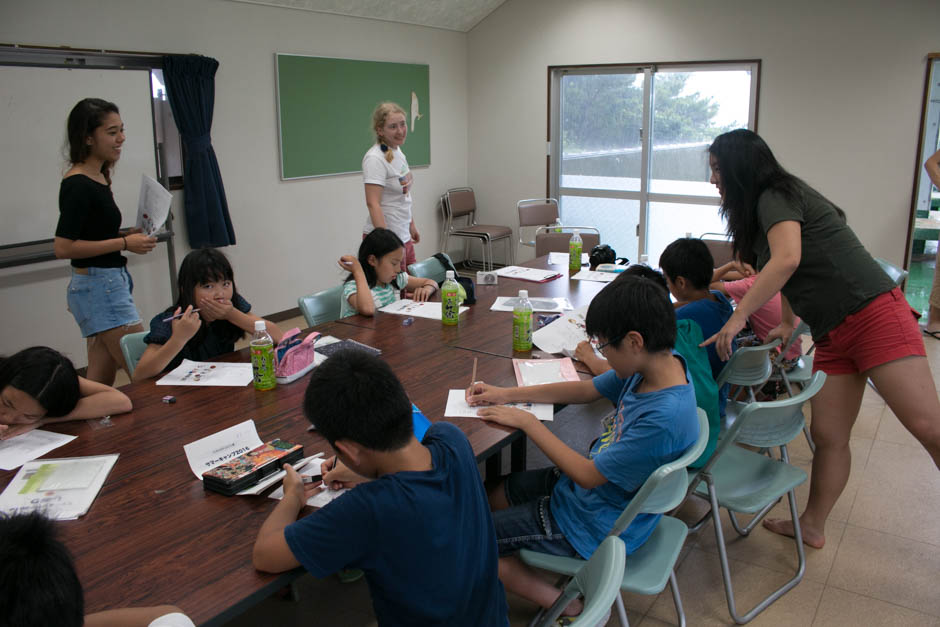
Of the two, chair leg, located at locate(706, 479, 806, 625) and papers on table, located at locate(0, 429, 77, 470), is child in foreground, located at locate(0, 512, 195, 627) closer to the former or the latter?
papers on table, located at locate(0, 429, 77, 470)

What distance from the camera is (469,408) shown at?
2119mm

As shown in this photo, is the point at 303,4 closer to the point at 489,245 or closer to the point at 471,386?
the point at 489,245

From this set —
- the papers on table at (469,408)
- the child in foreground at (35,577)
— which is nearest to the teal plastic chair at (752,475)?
the papers on table at (469,408)

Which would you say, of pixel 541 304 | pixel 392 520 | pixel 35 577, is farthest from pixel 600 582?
pixel 541 304

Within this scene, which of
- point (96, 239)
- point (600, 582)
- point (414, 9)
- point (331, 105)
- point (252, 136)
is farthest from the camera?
point (414, 9)

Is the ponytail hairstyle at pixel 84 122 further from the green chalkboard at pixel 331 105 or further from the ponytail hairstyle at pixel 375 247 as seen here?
the green chalkboard at pixel 331 105

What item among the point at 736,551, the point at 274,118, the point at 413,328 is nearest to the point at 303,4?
the point at 274,118

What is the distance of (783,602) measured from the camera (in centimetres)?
237

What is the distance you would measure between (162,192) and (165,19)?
1938 millimetres

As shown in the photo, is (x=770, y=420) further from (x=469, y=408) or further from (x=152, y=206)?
(x=152, y=206)

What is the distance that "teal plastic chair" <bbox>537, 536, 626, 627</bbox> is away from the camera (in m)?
1.16

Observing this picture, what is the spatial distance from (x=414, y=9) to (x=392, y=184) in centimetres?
279

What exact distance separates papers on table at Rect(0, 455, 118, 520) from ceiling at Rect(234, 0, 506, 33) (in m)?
4.24

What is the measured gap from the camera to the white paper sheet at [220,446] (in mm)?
1784
